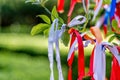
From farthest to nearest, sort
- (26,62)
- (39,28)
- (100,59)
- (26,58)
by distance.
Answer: (26,58), (26,62), (39,28), (100,59)

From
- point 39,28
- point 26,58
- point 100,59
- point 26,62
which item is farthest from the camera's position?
point 26,58

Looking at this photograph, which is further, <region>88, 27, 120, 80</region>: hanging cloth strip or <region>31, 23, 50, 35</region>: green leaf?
<region>31, 23, 50, 35</region>: green leaf

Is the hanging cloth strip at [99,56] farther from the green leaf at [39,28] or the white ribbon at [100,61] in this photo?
the green leaf at [39,28]

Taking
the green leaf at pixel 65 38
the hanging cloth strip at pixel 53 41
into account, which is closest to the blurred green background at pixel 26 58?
the green leaf at pixel 65 38

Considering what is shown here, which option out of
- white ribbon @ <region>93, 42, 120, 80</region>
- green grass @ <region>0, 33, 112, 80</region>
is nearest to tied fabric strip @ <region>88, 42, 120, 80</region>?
white ribbon @ <region>93, 42, 120, 80</region>

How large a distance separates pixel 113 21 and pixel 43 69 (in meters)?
4.30

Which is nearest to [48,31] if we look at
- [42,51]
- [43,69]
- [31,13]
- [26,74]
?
[26,74]

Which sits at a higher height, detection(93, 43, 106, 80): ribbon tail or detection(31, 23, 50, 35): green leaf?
detection(31, 23, 50, 35): green leaf

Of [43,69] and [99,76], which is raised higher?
[99,76]

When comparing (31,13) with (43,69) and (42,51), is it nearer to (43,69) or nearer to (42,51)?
(42,51)

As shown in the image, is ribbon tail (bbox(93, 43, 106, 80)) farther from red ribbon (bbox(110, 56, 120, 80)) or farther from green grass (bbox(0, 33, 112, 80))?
green grass (bbox(0, 33, 112, 80))

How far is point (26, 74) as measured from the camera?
201 inches

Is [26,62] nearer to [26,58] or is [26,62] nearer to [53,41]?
[26,58]

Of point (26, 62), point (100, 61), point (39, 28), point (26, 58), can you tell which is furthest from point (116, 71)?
point (26, 58)
